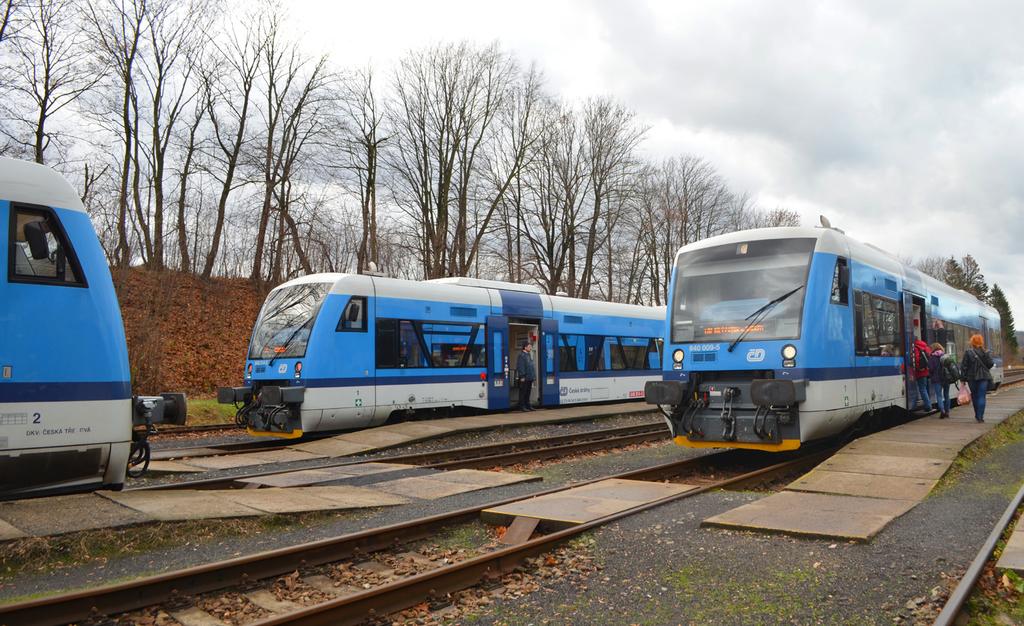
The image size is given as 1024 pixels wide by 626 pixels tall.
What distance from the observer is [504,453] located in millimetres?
12758

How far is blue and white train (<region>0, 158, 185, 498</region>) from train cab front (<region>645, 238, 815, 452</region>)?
6.75 m

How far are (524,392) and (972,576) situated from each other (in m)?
14.0

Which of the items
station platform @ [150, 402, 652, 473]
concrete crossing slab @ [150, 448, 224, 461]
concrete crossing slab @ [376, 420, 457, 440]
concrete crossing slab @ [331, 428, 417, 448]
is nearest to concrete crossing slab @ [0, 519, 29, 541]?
station platform @ [150, 402, 652, 473]

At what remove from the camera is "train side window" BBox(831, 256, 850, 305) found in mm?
10125

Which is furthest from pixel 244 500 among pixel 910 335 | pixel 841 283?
pixel 910 335

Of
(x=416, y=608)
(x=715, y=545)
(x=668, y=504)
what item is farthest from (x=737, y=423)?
(x=416, y=608)

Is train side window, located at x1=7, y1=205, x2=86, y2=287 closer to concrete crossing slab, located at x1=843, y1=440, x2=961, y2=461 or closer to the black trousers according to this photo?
concrete crossing slab, located at x1=843, y1=440, x2=961, y2=461

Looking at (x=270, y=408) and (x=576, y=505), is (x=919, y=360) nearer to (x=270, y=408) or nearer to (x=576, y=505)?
(x=576, y=505)

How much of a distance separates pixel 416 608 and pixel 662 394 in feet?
19.9

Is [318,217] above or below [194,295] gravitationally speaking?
above

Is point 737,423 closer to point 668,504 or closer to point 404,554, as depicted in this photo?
point 668,504

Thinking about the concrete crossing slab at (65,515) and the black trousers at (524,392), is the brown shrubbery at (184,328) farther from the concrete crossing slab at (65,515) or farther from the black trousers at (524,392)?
the concrete crossing slab at (65,515)

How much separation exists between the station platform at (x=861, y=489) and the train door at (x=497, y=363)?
339 inches

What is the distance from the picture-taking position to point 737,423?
32.1ft
